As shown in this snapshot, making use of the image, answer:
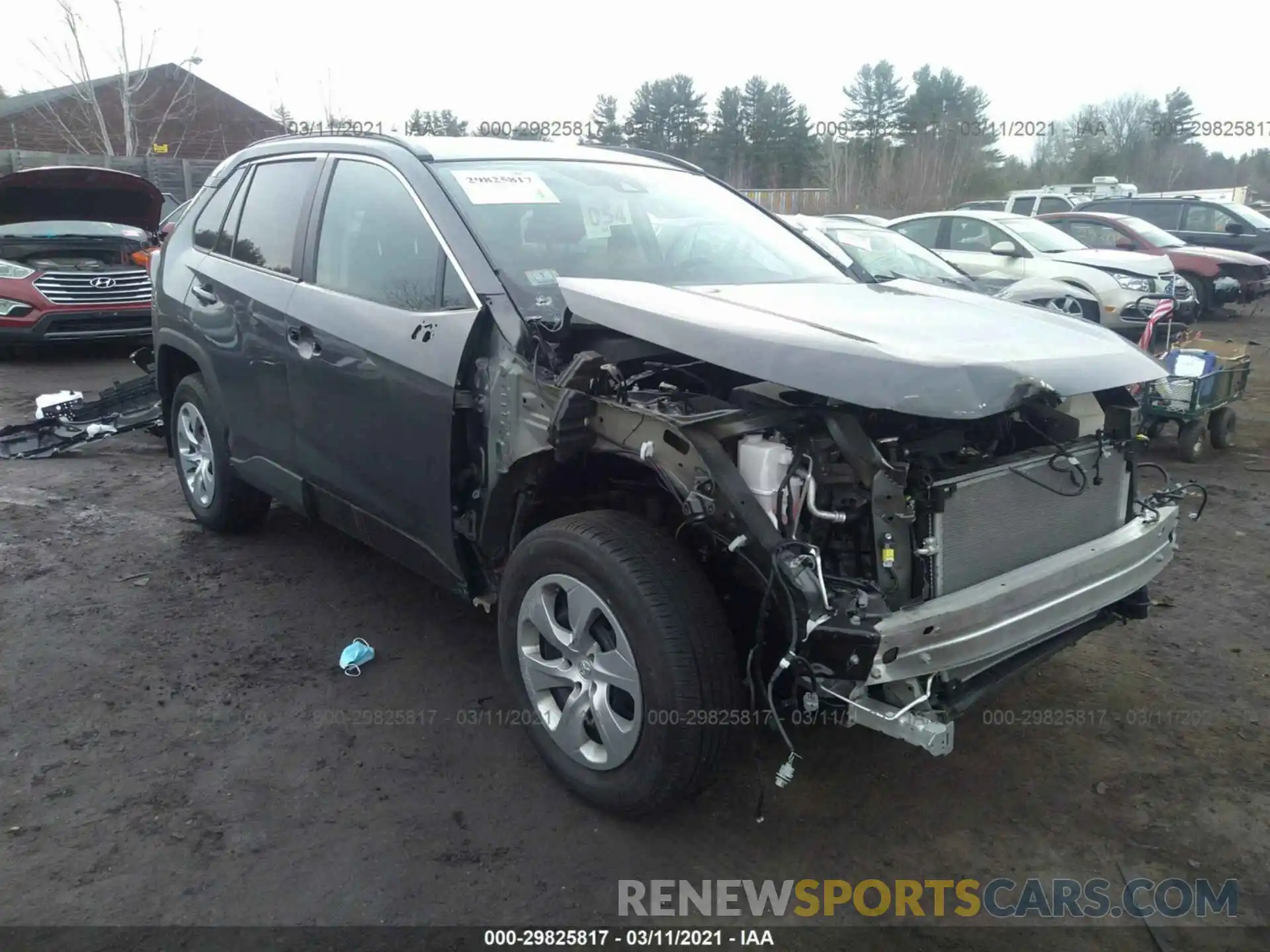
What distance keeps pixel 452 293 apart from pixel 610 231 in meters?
0.80

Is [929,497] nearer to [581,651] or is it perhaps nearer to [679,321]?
[679,321]

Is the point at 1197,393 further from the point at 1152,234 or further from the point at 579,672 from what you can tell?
the point at 1152,234

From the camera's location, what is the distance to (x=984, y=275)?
11.5 m

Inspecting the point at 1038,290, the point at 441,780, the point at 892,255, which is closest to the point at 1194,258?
the point at 1038,290

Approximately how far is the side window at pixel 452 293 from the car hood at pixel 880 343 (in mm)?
409

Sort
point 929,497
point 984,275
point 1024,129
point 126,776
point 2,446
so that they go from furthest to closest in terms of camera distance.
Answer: point 1024,129 → point 984,275 → point 2,446 → point 126,776 → point 929,497

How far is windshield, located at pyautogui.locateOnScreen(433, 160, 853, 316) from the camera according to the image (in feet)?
10.8

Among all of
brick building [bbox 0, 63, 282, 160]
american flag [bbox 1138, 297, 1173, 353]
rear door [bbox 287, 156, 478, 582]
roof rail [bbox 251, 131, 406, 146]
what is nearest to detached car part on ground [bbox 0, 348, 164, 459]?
roof rail [bbox 251, 131, 406, 146]

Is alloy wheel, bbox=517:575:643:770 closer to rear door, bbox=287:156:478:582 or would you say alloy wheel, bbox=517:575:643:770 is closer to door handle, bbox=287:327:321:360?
rear door, bbox=287:156:478:582

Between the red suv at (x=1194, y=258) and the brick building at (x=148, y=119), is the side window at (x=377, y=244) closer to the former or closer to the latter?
the red suv at (x=1194, y=258)

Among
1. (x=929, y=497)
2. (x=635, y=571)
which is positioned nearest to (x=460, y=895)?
(x=635, y=571)

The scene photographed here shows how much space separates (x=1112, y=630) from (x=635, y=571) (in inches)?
102

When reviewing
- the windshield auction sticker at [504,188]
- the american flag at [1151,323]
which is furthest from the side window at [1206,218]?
the windshield auction sticker at [504,188]

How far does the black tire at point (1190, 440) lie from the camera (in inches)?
265
